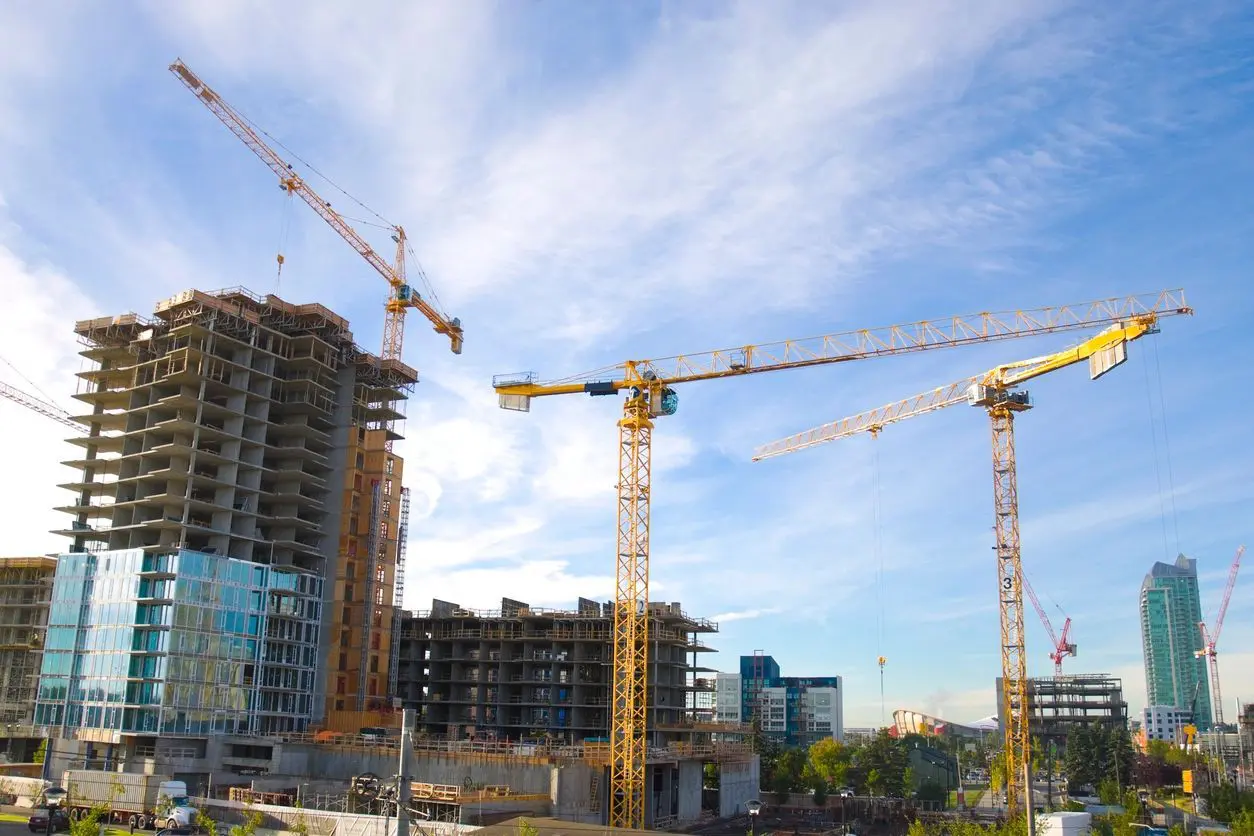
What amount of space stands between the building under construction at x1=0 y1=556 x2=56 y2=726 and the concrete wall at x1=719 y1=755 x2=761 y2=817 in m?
91.2

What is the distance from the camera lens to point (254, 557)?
4596 inches

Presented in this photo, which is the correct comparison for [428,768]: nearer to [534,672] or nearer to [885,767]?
[534,672]

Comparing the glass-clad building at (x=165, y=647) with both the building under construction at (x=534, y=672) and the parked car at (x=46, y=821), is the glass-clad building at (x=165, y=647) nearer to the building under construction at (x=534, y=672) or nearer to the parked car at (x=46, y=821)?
the building under construction at (x=534, y=672)

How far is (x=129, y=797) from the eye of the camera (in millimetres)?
71375

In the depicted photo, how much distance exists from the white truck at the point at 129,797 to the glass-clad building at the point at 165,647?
28.4 metres

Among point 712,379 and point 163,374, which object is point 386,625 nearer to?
point 163,374

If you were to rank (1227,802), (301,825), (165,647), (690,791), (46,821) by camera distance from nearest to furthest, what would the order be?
(301,825) → (46,821) → (1227,802) → (165,647) → (690,791)

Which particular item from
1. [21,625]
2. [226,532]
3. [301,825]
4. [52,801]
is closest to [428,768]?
[52,801]

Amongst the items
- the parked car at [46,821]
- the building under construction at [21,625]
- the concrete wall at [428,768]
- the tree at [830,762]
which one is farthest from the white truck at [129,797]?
the tree at [830,762]

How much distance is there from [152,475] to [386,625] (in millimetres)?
32257

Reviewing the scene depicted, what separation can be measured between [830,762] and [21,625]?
124m

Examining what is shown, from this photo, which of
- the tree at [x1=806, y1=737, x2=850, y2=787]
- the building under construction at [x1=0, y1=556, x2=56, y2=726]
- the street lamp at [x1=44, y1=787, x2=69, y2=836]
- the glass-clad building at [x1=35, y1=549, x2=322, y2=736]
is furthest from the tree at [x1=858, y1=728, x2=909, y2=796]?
the building under construction at [x1=0, y1=556, x2=56, y2=726]

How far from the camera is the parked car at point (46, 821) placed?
6103 cm

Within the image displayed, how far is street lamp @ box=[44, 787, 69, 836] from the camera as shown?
57312 millimetres
